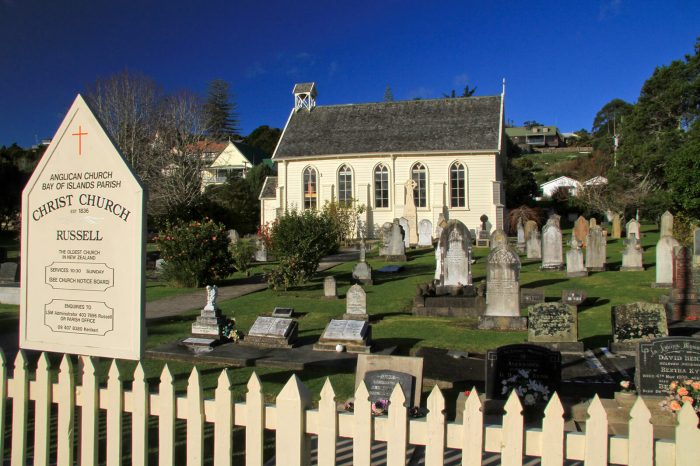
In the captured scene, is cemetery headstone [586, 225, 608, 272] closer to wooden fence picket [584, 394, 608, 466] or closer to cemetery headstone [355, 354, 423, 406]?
cemetery headstone [355, 354, 423, 406]

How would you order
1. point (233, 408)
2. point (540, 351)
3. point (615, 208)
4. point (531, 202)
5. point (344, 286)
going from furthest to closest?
point (531, 202) < point (615, 208) < point (344, 286) < point (540, 351) < point (233, 408)

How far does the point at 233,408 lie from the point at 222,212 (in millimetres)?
36109

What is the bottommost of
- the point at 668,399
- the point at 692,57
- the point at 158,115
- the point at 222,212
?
the point at 668,399

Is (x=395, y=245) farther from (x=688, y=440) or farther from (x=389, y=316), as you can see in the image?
(x=688, y=440)

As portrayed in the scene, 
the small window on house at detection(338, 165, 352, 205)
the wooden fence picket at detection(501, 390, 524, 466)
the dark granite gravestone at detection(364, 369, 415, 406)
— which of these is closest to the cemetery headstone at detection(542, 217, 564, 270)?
the dark granite gravestone at detection(364, 369, 415, 406)

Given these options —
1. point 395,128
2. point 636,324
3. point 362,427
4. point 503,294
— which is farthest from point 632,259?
point 395,128

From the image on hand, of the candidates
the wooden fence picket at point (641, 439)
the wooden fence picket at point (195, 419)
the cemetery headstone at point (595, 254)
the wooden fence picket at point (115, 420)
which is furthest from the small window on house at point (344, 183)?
Result: the wooden fence picket at point (641, 439)

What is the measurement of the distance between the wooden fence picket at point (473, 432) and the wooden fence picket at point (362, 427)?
0.60 metres

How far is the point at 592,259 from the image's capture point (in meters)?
21.3

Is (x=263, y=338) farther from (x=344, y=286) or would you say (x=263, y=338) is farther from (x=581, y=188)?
(x=581, y=188)

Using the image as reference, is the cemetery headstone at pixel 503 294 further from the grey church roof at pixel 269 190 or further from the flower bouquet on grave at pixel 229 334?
the grey church roof at pixel 269 190

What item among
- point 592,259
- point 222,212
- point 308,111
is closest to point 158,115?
point 222,212

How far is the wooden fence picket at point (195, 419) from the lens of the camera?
159 inches

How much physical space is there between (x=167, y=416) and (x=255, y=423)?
2.26ft
